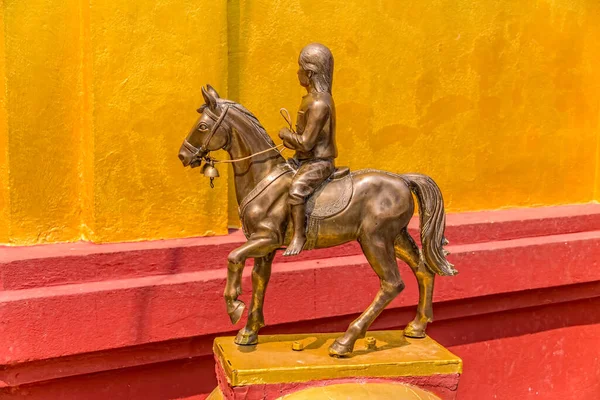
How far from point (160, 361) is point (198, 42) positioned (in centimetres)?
151

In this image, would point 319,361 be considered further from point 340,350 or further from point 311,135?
point 311,135

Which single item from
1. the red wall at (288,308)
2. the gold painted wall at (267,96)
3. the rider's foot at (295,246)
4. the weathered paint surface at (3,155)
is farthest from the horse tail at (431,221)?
the weathered paint surface at (3,155)

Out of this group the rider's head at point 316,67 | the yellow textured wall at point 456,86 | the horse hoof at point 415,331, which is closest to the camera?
the rider's head at point 316,67

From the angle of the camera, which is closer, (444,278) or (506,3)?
(444,278)

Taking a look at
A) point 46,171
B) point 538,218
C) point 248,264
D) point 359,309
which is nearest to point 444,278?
point 359,309

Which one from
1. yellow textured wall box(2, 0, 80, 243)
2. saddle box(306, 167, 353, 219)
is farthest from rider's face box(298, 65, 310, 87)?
yellow textured wall box(2, 0, 80, 243)

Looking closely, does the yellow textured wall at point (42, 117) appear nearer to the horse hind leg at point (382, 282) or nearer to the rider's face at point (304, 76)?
Answer: the rider's face at point (304, 76)

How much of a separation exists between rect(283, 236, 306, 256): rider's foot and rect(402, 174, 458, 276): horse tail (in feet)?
1.57

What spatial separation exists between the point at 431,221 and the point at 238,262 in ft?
2.42

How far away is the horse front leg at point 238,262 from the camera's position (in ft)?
8.19

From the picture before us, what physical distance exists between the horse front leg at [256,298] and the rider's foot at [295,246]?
18 cm

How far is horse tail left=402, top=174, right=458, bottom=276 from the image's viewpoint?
2.71 metres

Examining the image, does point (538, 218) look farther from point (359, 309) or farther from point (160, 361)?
point (160, 361)

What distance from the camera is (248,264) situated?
362cm
